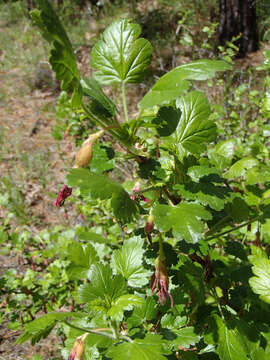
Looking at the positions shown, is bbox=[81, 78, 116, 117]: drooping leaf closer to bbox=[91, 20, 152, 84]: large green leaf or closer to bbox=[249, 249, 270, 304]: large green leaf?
bbox=[91, 20, 152, 84]: large green leaf

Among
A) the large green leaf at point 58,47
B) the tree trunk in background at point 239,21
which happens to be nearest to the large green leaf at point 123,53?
the large green leaf at point 58,47

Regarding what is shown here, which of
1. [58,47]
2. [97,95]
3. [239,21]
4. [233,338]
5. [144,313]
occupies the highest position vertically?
[239,21]

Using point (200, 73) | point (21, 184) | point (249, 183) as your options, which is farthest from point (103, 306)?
point (21, 184)

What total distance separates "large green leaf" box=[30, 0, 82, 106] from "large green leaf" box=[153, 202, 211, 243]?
30 centimetres

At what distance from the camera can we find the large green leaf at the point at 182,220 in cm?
66

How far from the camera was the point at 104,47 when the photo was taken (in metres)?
0.81

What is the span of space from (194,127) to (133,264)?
47 cm

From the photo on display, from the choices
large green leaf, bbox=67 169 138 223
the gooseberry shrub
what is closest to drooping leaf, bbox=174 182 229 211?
the gooseberry shrub

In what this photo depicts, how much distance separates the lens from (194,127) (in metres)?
0.82

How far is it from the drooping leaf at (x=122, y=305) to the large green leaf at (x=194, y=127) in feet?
1.35

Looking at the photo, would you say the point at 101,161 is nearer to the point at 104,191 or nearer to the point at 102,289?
the point at 104,191

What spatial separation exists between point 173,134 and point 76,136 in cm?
268

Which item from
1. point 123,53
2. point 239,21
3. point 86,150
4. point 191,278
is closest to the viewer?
point 86,150

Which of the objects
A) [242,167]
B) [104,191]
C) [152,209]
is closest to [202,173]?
[152,209]
